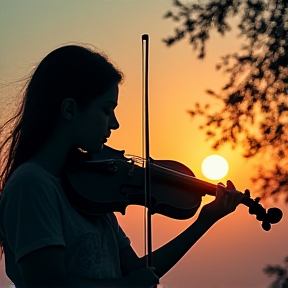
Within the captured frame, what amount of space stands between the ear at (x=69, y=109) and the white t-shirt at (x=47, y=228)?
16 cm

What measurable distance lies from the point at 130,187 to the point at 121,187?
0.04 m

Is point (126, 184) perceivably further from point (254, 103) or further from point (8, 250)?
point (254, 103)

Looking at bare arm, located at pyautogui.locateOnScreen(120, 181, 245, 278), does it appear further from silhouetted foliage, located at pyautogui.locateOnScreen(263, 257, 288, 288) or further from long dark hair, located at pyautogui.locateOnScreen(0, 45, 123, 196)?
silhouetted foliage, located at pyautogui.locateOnScreen(263, 257, 288, 288)

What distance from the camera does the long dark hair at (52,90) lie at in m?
1.90

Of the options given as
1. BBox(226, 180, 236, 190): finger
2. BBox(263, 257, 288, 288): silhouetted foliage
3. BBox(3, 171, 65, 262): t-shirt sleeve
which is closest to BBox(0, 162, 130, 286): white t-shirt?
BBox(3, 171, 65, 262): t-shirt sleeve

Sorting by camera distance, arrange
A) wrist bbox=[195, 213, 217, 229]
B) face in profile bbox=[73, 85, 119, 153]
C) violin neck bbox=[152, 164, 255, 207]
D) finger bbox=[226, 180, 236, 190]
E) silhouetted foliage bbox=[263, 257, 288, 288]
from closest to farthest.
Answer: face in profile bbox=[73, 85, 119, 153] → wrist bbox=[195, 213, 217, 229] → finger bbox=[226, 180, 236, 190] → violin neck bbox=[152, 164, 255, 207] → silhouetted foliage bbox=[263, 257, 288, 288]

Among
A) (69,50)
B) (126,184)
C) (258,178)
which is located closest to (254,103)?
(258,178)

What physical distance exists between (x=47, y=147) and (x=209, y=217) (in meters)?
0.62

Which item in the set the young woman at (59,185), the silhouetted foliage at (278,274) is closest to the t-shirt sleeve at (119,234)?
the young woman at (59,185)

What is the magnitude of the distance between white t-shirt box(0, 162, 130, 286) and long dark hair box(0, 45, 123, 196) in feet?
0.42

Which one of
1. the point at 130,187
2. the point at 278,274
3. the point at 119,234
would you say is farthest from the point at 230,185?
the point at 278,274

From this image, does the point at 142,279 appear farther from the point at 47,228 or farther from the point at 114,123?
the point at 114,123

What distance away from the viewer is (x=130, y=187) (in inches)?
92.9

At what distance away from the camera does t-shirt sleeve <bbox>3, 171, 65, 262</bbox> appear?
1679 mm
